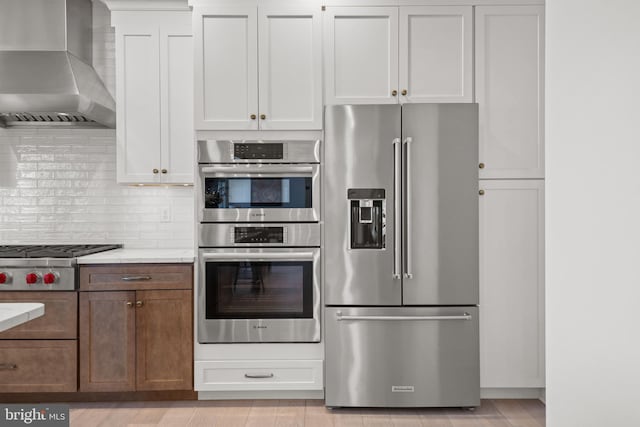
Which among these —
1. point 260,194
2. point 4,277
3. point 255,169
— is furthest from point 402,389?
point 4,277

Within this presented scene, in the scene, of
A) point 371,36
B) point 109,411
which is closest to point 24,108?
point 109,411

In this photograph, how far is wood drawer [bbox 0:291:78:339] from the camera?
2.71 metres

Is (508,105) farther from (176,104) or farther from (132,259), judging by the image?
(132,259)

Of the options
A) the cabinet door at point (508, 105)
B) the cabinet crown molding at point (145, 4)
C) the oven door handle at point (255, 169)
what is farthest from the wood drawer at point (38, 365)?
the cabinet door at point (508, 105)

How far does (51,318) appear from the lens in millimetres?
2727

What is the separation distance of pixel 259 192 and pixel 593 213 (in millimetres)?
2291

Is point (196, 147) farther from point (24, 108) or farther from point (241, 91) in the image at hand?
point (24, 108)

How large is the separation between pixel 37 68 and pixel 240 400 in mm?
2445

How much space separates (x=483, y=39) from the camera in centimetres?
284

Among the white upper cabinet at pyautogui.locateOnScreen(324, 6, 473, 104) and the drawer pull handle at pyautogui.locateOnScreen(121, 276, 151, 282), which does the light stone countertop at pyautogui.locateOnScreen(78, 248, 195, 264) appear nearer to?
the drawer pull handle at pyautogui.locateOnScreen(121, 276, 151, 282)

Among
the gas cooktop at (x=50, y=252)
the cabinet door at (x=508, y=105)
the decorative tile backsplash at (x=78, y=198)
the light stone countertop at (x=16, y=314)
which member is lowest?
the light stone countertop at (x=16, y=314)

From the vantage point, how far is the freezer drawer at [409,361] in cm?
274

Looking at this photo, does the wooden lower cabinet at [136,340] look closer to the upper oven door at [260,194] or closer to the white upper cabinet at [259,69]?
the upper oven door at [260,194]

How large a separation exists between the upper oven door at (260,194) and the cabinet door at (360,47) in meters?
→ 0.53
